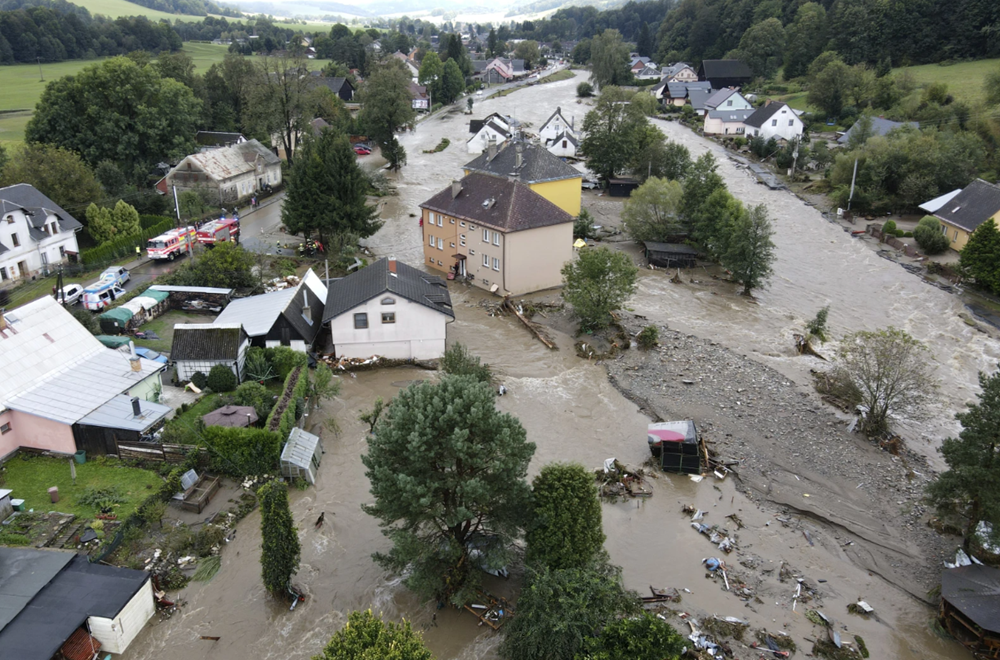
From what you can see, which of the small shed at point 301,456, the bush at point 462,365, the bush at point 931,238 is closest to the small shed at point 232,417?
the small shed at point 301,456

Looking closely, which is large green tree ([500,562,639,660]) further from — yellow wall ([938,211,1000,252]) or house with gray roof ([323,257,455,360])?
yellow wall ([938,211,1000,252])

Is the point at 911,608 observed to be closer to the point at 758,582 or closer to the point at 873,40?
the point at 758,582

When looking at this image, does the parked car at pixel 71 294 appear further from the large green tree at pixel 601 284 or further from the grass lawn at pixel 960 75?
the grass lawn at pixel 960 75

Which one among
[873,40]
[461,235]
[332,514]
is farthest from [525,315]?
[873,40]

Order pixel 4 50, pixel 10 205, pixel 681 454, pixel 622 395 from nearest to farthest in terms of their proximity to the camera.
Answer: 1. pixel 681 454
2. pixel 622 395
3. pixel 10 205
4. pixel 4 50

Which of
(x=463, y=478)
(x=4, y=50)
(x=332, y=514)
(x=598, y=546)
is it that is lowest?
(x=332, y=514)

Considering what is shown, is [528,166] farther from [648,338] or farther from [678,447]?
[678,447]
